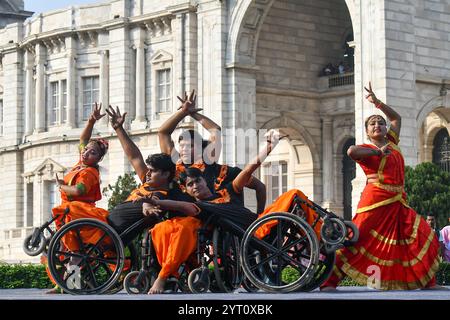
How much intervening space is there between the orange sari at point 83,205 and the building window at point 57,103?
111 ft

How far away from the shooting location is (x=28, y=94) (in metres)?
48.0

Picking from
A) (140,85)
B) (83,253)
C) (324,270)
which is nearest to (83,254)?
(83,253)

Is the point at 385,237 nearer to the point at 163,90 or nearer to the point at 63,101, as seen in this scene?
the point at 163,90

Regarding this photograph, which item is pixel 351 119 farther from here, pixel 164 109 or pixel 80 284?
pixel 80 284

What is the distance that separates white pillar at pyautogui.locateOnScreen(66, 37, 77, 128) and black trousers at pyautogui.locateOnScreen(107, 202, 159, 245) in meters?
34.4

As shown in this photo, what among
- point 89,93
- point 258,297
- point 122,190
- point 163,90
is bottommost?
point 258,297

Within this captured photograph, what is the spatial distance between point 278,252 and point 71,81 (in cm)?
3596

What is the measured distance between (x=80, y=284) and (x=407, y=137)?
23100 mm

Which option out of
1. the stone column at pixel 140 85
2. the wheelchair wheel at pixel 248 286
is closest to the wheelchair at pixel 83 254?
the wheelchair wheel at pixel 248 286

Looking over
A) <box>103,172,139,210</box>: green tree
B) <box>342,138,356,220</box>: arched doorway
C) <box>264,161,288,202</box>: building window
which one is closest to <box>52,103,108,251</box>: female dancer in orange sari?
<box>103,172,139,210</box>: green tree

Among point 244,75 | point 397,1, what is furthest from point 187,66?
point 397,1

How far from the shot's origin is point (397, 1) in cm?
3359

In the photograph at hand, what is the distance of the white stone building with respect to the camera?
111 feet

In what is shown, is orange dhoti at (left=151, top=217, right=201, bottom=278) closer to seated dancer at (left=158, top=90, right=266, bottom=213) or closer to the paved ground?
→ seated dancer at (left=158, top=90, right=266, bottom=213)
